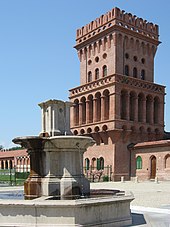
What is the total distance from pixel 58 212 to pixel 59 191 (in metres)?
2.29

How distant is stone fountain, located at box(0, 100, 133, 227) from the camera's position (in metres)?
7.97

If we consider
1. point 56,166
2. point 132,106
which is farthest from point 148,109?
point 56,166

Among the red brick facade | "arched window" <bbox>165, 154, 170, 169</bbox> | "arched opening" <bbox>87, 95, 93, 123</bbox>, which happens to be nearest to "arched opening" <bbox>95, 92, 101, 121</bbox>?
"arched opening" <bbox>87, 95, 93, 123</bbox>

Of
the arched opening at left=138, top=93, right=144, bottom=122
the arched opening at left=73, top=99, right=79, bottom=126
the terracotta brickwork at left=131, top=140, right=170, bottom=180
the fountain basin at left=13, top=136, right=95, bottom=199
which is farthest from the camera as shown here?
the arched opening at left=73, top=99, right=79, bottom=126

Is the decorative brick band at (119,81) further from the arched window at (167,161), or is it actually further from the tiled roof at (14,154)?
the tiled roof at (14,154)

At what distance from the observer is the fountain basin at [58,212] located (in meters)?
7.91

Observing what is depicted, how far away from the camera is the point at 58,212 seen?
795 cm

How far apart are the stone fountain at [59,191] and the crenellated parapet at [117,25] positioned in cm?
3669

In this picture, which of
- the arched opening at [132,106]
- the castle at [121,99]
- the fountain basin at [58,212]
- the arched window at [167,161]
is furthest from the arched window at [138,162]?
the fountain basin at [58,212]

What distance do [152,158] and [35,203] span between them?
3599 centimetres

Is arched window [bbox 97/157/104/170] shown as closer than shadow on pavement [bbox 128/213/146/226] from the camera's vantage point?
No

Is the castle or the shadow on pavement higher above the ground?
the castle

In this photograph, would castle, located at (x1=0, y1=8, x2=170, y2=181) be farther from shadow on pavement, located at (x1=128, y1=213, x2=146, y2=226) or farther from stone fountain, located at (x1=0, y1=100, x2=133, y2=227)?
stone fountain, located at (x1=0, y1=100, x2=133, y2=227)

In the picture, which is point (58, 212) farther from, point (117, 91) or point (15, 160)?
point (15, 160)
